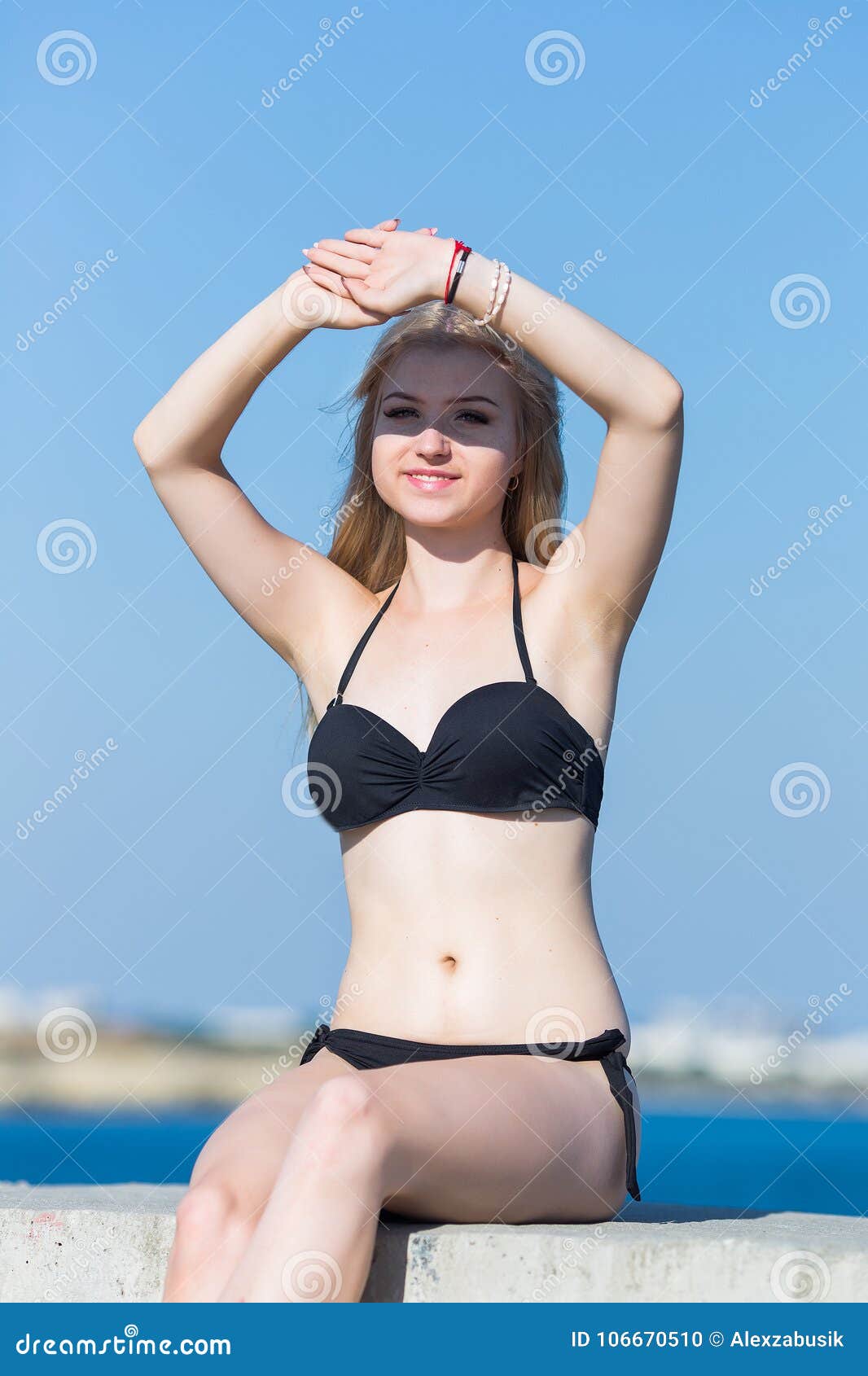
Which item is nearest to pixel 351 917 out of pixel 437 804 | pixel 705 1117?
pixel 437 804

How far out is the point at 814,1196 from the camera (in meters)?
29.6

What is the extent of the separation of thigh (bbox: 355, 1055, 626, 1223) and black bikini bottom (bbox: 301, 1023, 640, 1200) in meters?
0.02

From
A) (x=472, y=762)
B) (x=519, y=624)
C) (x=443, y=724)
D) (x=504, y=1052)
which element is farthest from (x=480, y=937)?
(x=519, y=624)

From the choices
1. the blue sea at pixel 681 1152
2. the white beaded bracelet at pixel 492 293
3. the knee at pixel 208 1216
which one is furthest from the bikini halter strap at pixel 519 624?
the blue sea at pixel 681 1152

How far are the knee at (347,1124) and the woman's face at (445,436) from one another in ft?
5.93

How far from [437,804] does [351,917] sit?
1.43 feet

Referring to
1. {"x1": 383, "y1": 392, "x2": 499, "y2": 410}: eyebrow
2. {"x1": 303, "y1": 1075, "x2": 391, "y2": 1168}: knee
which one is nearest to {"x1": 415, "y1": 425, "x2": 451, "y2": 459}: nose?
{"x1": 383, "y1": 392, "x2": 499, "y2": 410}: eyebrow

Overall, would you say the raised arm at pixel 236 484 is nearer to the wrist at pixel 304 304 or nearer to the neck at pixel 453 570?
the wrist at pixel 304 304

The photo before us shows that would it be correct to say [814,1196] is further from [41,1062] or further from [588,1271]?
[588,1271]

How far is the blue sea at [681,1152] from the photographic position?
25.1m

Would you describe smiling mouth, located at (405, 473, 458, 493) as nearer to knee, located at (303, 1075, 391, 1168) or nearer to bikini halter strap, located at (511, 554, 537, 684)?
bikini halter strap, located at (511, 554, 537, 684)

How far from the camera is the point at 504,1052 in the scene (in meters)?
3.55

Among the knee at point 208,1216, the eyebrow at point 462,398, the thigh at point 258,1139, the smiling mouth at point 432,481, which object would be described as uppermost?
the eyebrow at point 462,398

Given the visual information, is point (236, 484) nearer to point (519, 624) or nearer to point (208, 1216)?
point (519, 624)
